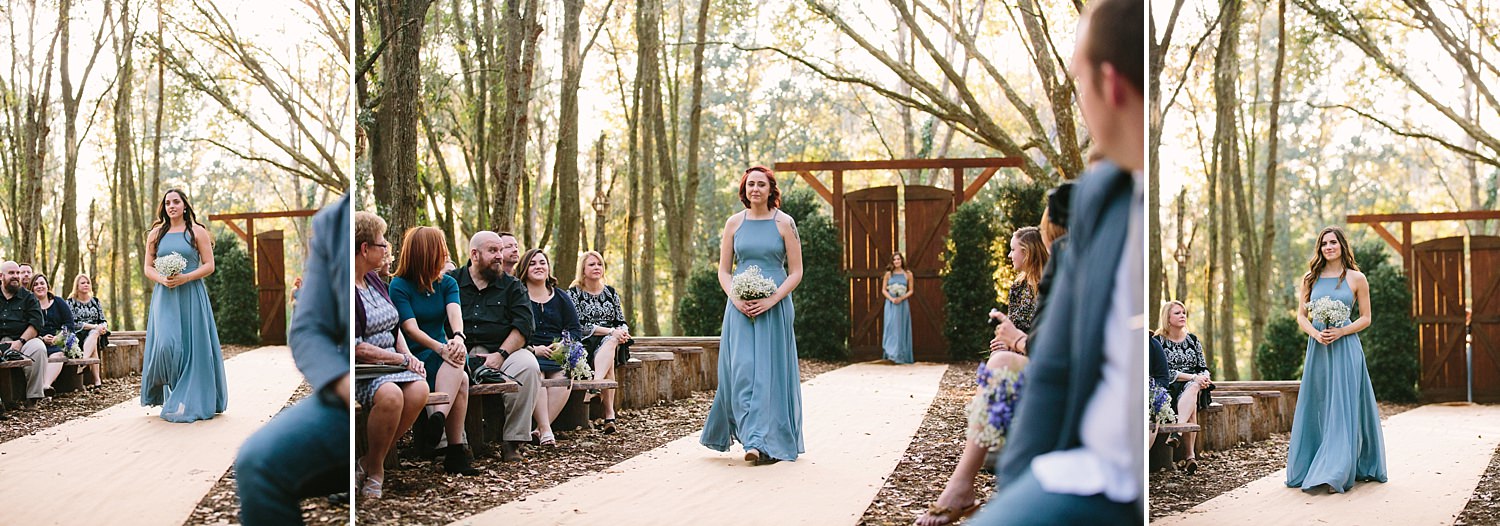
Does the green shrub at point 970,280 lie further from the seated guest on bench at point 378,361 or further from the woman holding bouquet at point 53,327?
the woman holding bouquet at point 53,327

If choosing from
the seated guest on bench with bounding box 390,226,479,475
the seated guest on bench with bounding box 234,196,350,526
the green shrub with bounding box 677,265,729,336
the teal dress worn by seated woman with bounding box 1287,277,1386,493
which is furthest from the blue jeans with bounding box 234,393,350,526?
the teal dress worn by seated woman with bounding box 1287,277,1386,493

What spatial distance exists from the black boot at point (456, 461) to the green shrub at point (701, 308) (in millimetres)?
871

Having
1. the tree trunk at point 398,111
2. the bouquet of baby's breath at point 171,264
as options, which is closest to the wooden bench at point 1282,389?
the tree trunk at point 398,111

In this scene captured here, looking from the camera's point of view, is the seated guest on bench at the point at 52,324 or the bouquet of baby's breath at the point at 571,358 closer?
the bouquet of baby's breath at the point at 571,358

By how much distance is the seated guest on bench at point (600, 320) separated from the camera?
3533 millimetres

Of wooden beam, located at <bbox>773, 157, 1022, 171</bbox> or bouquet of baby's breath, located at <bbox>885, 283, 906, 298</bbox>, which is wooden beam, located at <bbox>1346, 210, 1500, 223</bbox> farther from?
bouquet of baby's breath, located at <bbox>885, 283, 906, 298</bbox>

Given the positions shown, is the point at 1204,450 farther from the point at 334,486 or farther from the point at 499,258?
the point at 334,486

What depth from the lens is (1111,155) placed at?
260 cm

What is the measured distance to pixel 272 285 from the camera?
3.89 metres

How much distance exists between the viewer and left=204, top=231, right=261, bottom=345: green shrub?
4.00 m

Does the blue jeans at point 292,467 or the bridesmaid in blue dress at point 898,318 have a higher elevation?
the bridesmaid in blue dress at point 898,318

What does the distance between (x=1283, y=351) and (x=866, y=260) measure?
2.21m

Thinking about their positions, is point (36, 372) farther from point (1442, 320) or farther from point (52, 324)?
point (1442, 320)

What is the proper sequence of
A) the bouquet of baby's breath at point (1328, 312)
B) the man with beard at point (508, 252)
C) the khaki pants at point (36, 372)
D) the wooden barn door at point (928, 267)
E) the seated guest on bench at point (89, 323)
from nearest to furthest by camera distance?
1. the wooden barn door at point (928, 267)
2. the man with beard at point (508, 252)
3. the bouquet of baby's breath at point (1328, 312)
4. the seated guest on bench at point (89, 323)
5. the khaki pants at point (36, 372)
